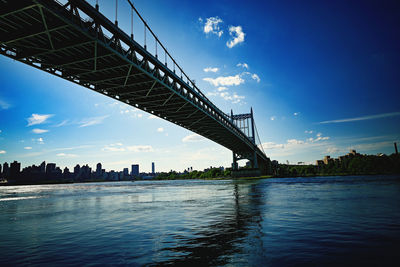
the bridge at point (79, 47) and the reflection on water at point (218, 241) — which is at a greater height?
the bridge at point (79, 47)

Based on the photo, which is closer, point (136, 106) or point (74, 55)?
point (74, 55)

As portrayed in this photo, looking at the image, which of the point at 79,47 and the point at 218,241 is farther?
the point at 79,47

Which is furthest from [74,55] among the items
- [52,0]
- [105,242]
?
[105,242]

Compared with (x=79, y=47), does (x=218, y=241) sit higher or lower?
lower

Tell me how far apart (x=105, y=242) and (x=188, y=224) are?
3046 millimetres

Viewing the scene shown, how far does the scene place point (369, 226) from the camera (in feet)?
22.9

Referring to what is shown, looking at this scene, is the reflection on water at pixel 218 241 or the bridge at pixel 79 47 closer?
the reflection on water at pixel 218 241

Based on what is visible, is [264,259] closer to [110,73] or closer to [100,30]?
[100,30]

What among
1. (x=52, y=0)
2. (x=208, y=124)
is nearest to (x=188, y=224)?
(x=52, y=0)

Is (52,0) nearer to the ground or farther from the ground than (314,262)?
farther from the ground

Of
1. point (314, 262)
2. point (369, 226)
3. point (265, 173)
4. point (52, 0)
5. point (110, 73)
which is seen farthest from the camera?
point (265, 173)

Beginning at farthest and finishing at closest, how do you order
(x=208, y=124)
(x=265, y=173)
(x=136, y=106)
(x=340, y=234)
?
(x=265, y=173) < (x=208, y=124) < (x=136, y=106) < (x=340, y=234)

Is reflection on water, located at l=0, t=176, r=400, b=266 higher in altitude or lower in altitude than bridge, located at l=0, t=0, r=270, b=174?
lower

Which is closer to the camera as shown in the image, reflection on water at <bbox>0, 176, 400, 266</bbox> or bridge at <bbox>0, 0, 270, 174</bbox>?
reflection on water at <bbox>0, 176, 400, 266</bbox>
